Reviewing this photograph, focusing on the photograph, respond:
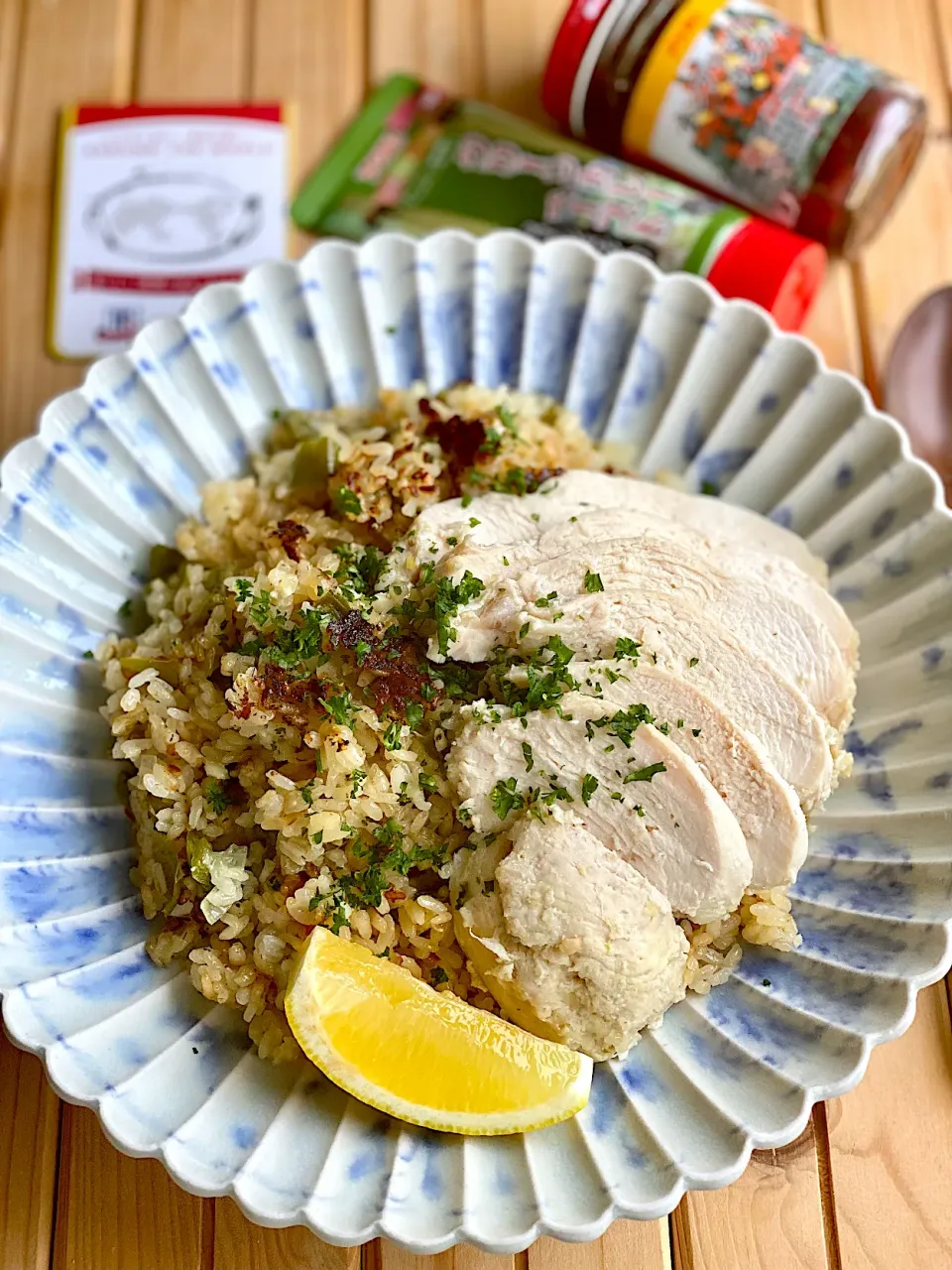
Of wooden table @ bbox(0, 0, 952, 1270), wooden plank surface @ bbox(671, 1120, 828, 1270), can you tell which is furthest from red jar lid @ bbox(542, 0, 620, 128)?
wooden plank surface @ bbox(671, 1120, 828, 1270)

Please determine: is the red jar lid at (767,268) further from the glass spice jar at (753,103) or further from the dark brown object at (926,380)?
the dark brown object at (926,380)

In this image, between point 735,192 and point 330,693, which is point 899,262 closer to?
point 735,192

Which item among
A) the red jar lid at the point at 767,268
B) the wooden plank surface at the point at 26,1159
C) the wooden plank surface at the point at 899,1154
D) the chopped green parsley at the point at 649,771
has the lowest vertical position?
the wooden plank surface at the point at 26,1159

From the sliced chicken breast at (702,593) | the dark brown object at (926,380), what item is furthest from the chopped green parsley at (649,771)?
the dark brown object at (926,380)

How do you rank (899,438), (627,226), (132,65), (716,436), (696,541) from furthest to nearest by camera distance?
(132,65) < (627,226) < (716,436) < (899,438) < (696,541)

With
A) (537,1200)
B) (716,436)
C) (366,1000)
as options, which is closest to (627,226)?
(716,436)

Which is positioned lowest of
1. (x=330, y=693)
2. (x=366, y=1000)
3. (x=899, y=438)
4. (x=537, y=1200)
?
(x=537, y=1200)

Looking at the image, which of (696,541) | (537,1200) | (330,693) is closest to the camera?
(537,1200)
